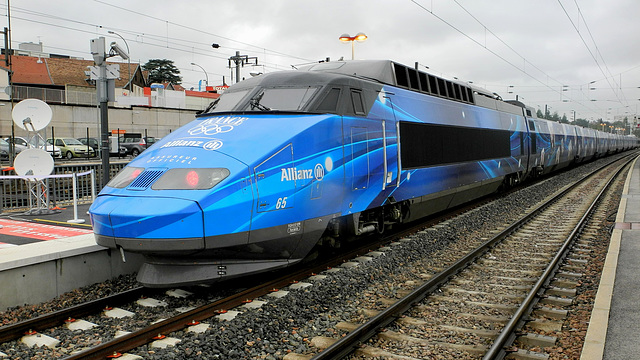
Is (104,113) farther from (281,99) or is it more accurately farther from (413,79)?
(413,79)

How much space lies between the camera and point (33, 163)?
38.7ft

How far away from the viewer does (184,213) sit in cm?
564

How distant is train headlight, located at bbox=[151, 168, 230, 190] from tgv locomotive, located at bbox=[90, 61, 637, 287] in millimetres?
14

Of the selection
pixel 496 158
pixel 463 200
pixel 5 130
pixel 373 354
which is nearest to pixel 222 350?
pixel 373 354

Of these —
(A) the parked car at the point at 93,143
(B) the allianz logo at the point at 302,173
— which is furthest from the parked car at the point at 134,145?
(B) the allianz logo at the point at 302,173

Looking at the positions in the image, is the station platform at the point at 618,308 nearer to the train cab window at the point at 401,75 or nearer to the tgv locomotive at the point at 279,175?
the tgv locomotive at the point at 279,175

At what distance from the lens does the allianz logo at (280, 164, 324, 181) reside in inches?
255

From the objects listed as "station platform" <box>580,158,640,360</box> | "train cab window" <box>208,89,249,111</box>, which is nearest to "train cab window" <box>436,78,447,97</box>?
"station platform" <box>580,158,640,360</box>

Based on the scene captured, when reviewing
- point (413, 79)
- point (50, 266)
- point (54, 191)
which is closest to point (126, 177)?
point (50, 266)

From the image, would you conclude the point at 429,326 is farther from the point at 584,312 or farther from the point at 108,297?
the point at 108,297

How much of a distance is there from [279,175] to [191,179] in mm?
1058

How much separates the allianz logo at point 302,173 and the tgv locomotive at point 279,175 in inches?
0.5

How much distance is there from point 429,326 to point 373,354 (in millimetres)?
1064

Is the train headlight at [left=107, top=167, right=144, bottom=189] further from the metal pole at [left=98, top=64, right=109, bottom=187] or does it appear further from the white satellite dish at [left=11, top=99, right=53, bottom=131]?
the white satellite dish at [left=11, top=99, right=53, bottom=131]
